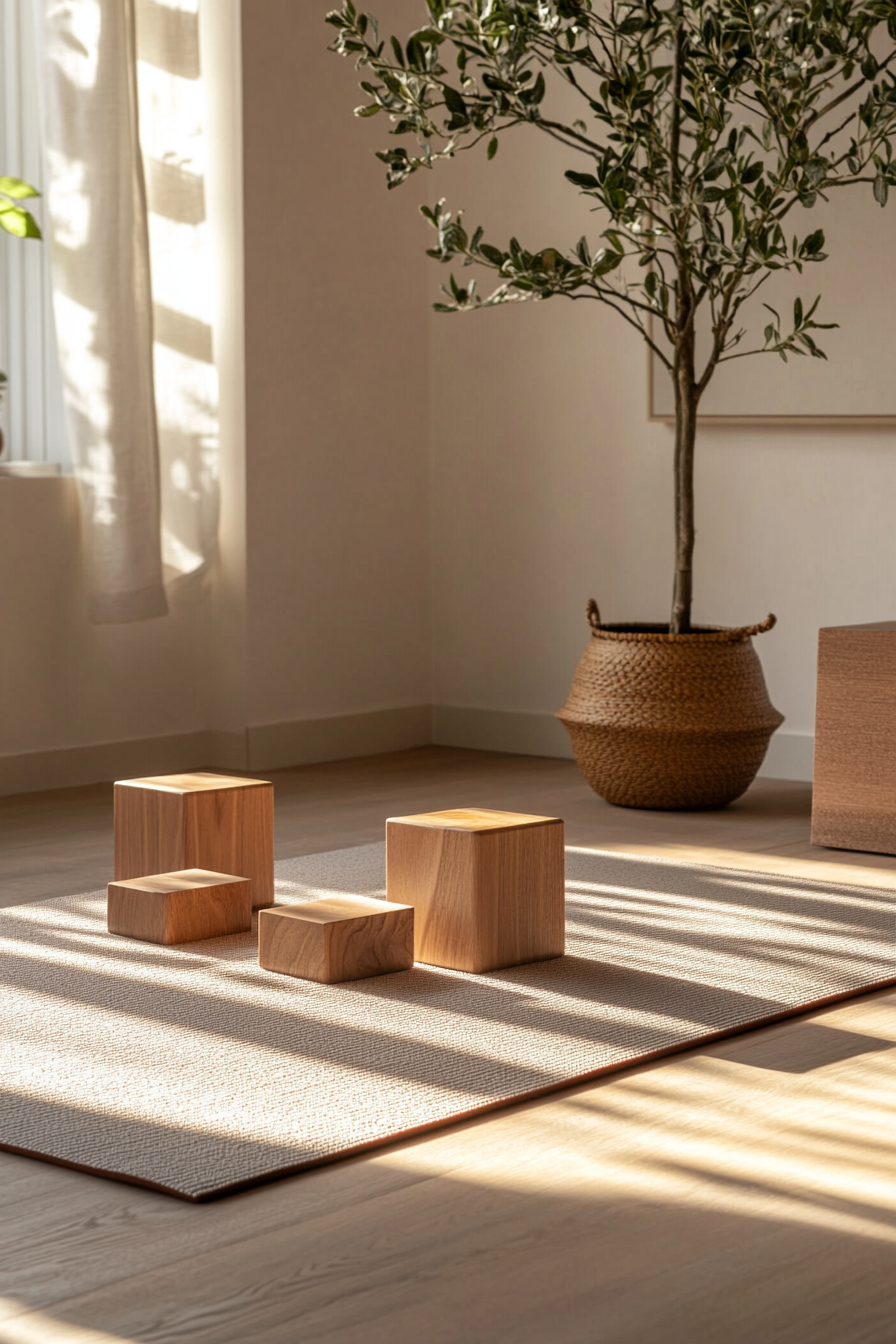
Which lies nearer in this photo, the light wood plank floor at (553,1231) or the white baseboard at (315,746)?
the light wood plank floor at (553,1231)

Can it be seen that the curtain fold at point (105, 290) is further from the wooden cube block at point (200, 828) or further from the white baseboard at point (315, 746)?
the wooden cube block at point (200, 828)

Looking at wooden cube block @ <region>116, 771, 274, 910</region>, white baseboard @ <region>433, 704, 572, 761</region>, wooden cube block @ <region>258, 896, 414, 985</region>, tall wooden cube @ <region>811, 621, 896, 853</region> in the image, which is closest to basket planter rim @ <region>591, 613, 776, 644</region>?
tall wooden cube @ <region>811, 621, 896, 853</region>

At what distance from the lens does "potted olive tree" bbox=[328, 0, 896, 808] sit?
3734mm

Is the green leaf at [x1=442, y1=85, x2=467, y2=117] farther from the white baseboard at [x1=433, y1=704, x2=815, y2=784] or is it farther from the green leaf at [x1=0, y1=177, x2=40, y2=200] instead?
the white baseboard at [x1=433, y1=704, x2=815, y2=784]

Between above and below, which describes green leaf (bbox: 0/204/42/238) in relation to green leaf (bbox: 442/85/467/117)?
below

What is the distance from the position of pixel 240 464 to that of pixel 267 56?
3.40 feet

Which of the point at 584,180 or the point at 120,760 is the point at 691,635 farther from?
the point at 120,760

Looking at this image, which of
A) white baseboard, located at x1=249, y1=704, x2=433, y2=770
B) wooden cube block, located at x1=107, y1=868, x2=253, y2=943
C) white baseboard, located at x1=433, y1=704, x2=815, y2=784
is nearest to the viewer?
wooden cube block, located at x1=107, y1=868, x2=253, y2=943

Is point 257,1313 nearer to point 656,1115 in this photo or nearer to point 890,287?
point 656,1115

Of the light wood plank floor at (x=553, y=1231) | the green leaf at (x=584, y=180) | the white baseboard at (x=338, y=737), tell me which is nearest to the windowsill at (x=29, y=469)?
the white baseboard at (x=338, y=737)

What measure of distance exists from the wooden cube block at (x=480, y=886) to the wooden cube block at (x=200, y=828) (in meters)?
0.36

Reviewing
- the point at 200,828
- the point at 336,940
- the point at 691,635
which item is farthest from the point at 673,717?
the point at 336,940

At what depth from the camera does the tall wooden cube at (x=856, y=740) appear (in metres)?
3.61

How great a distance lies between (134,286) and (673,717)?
5.50 ft
